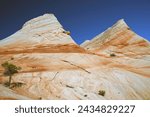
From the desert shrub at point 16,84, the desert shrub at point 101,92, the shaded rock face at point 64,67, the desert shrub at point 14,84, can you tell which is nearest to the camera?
the desert shrub at point 14,84

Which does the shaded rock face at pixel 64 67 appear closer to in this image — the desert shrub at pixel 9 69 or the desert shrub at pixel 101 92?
the desert shrub at pixel 101 92

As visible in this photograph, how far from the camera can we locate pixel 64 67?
20562mm

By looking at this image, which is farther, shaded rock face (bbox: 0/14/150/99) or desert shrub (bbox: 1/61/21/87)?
desert shrub (bbox: 1/61/21/87)

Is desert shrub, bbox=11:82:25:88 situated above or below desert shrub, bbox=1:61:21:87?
below

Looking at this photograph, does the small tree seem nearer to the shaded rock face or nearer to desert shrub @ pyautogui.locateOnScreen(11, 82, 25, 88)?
the shaded rock face

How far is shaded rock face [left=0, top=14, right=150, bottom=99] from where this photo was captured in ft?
58.5

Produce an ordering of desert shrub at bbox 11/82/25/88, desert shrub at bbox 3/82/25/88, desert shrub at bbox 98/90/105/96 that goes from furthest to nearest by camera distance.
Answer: desert shrub at bbox 98/90/105/96 → desert shrub at bbox 11/82/25/88 → desert shrub at bbox 3/82/25/88

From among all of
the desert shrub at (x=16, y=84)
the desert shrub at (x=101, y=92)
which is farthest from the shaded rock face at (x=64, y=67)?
the desert shrub at (x=16, y=84)

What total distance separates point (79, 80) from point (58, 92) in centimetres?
209

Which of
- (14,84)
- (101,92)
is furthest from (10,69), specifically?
(101,92)

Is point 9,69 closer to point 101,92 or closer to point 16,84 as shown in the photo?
point 16,84

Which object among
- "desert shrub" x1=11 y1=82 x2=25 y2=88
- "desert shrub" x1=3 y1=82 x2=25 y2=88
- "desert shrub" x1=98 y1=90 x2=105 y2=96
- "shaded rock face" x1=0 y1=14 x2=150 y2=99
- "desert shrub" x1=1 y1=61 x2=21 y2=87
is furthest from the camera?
"desert shrub" x1=1 y1=61 x2=21 y2=87

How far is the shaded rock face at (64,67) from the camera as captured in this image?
58.5ft

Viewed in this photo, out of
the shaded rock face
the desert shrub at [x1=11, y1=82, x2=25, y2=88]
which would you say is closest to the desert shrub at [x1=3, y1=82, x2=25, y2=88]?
the desert shrub at [x1=11, y1=82, x2=25, y2=88]
